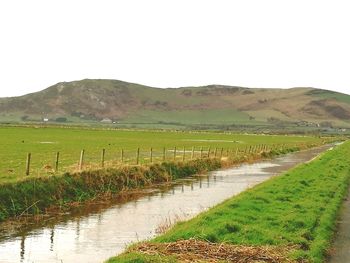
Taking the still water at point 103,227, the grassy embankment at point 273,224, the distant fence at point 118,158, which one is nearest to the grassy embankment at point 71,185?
the distant fence at point 118,158

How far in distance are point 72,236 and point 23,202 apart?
5713 mm

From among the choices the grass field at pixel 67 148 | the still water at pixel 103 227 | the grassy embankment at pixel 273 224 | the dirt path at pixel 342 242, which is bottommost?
the still water at pixel 103 227

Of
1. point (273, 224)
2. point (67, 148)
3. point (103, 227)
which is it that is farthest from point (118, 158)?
point (273, 224)

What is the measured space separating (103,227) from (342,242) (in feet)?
31.5

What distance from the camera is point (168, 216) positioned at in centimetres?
2497

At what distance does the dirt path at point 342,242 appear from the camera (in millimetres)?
15267

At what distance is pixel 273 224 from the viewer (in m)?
19.3

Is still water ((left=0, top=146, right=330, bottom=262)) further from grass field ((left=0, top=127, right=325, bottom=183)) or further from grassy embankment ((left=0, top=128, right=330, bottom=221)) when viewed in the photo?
grass field ((left=0, top=127, right=325, bottom=183))

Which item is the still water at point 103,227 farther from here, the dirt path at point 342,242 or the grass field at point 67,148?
the dirt path at point 342,242

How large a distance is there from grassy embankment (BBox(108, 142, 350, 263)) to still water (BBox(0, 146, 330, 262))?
2368mm

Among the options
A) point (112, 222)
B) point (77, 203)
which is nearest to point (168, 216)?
point (112, 222)

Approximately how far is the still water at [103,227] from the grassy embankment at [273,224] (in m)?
2.37

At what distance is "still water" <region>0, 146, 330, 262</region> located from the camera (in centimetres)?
1747

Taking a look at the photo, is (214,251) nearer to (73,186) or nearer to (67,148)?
(73,186)
